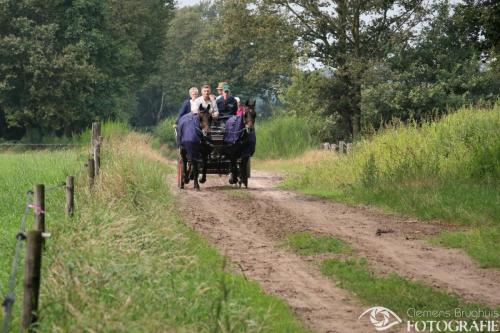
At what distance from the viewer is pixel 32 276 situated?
21.5 feet

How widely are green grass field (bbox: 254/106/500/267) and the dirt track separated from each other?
65cm

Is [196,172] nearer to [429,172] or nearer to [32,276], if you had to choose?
[429,172]

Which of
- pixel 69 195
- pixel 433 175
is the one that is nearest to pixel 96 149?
pixel 69 195

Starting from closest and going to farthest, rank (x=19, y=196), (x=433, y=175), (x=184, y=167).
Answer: (x=19, y=196) < (x=433, y=175) < (x=184, y=167)

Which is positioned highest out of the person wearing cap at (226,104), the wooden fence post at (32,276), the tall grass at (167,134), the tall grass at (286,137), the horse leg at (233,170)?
the person wearing cap at (226,104)

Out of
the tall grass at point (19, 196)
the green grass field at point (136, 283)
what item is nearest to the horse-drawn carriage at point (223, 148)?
the tall grass at point (19, 196)

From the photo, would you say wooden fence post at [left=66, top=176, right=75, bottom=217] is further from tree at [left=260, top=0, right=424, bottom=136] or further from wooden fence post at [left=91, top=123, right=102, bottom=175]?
tree at [left=260, top=0, right=424, bottom=136]

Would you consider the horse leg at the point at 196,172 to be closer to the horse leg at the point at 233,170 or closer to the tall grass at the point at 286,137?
the horse leg at the point at 233,170

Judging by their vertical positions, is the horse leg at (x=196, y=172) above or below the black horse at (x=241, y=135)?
below

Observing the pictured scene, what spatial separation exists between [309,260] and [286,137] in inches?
1226

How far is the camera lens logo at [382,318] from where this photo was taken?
8014 millimetres

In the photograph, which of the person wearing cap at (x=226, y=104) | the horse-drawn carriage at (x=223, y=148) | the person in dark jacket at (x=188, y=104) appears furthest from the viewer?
the person in dark jacket at (x=188, y=104)

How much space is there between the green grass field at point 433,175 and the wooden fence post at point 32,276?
7.24 m

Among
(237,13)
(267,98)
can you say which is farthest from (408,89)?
(267,98)
